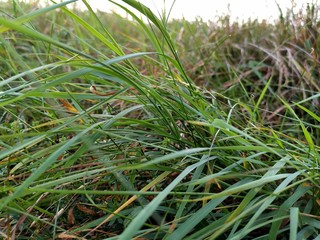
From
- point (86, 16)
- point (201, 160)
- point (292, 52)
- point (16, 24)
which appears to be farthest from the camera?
point (86, 16)

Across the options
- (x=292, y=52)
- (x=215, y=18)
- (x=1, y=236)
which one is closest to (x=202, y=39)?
(x=215, y=18)

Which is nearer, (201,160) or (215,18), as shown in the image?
(201,160)

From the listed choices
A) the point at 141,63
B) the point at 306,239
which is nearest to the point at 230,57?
the point at 141,63

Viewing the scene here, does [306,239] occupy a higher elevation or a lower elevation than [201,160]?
lower

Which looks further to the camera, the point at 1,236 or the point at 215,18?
the point at 215,18

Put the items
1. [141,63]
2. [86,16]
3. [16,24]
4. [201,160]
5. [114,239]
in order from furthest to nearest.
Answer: [86,16] → [141,63] → [201,160] → [114,239] → [16,24]

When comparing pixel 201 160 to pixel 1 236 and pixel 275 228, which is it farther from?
pixel 1 236

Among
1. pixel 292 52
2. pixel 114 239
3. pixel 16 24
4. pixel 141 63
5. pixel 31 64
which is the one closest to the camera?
pixel 16 24

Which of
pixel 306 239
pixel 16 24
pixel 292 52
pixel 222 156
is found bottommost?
pixel 306 239

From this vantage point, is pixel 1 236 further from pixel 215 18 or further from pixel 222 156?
pixel 215 18

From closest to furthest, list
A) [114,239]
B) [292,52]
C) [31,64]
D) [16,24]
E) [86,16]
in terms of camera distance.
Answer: [16,24], [114,239], [292,52], [31,64], [86,16]
